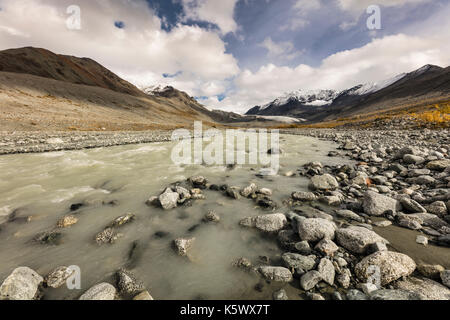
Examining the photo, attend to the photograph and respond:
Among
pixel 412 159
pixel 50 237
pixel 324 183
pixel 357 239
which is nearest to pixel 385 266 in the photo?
pixel 357 239

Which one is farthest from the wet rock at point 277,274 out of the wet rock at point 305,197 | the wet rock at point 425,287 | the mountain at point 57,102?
the mountain at point 57,102

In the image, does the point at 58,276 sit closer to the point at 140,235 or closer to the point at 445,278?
the point at 140,235

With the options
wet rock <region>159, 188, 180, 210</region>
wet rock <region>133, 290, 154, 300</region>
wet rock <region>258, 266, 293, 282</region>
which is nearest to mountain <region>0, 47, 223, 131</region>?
wet rock <region>159, 188, 180, 210</region>

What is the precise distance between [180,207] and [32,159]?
1110cm

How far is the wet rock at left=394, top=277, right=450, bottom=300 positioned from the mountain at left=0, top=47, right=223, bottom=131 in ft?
117

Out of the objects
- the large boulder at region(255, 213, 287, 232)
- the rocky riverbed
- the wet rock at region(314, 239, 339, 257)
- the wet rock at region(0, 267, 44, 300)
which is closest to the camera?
the wet rock at region(0, 267, 44, 300)

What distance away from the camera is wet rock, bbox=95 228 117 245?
319 cm

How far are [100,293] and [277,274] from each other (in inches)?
86.0

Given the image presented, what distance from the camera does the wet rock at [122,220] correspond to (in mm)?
3668

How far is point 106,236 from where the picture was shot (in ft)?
10.7

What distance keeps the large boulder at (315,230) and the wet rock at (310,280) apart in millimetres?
745

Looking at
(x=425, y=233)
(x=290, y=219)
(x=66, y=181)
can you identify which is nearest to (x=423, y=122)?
(x=425, y=233)

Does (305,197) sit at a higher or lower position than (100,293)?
higher

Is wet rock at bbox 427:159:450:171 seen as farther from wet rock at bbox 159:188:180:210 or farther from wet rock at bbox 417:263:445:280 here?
wet rock at bbox 159:188:180:210
